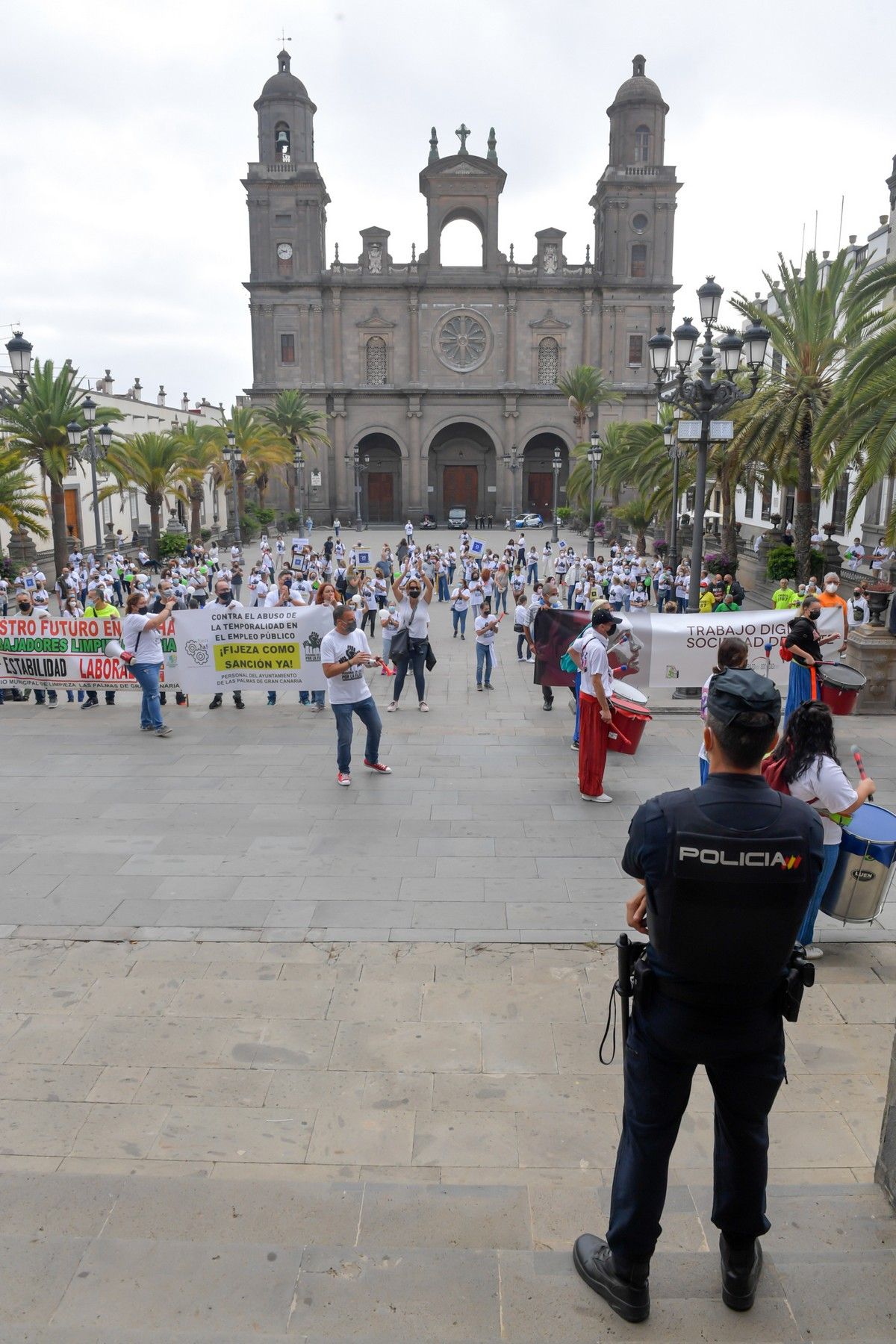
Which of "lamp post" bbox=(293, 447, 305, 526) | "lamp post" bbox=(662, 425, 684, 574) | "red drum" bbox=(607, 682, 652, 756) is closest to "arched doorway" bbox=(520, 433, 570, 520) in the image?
"lamp post" bbox=(293, 447, 305, 526)

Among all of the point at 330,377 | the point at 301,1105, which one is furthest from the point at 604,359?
the point at 301,1105

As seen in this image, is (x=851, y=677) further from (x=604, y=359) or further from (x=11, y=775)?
Result: (x=604, y=359)

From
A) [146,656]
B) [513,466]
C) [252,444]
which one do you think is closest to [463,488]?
[513,466]

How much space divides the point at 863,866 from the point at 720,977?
2891mm

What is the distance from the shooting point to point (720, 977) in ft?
9.06

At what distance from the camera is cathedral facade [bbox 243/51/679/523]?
60.9 m

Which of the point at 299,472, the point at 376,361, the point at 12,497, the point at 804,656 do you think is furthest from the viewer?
the point at 376,361

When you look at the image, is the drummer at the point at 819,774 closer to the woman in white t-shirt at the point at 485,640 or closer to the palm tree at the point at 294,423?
the woman in white t-shirt at the point at 485,640

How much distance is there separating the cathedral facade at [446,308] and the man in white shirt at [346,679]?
179ft

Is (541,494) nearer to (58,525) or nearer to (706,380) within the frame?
(58,525)

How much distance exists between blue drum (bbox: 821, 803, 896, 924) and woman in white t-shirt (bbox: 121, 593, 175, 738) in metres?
8.03

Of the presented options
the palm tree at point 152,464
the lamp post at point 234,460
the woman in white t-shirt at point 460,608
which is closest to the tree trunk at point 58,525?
the palm tree at point 152,464

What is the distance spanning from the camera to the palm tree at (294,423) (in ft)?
185

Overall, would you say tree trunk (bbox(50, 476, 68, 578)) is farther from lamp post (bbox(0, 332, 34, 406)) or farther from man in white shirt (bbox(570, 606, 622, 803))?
man in white shirt (bbox(570, 606, 622, 803))
